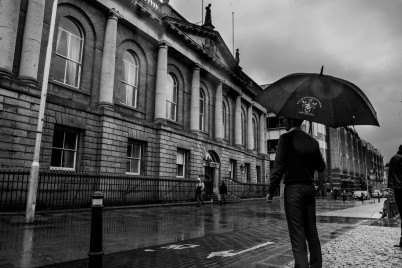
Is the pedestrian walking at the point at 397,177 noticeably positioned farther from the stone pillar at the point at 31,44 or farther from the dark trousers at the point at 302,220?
the stone pillar at the point at 31,44

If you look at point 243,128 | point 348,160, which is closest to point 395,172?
point 243,128

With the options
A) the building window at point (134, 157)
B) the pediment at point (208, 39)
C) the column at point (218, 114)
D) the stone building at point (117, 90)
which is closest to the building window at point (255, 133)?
the stone building at point (117, 90)

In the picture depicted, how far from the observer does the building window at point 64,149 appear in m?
16.0

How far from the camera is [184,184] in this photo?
2355cm

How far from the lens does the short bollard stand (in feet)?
13.8

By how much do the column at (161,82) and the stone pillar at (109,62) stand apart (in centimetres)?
440

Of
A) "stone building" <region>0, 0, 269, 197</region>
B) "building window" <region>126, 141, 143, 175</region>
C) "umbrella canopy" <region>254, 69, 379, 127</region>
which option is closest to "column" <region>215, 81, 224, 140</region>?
"stone building" <region>0, 0, 269, 197</region>

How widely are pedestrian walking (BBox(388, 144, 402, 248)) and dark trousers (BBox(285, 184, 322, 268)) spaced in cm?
375

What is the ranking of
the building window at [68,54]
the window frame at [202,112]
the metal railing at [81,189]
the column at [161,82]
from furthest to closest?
the window frame at [202,112], the column at [161,82], the building window at [68,54], the metal railing at [81,189]

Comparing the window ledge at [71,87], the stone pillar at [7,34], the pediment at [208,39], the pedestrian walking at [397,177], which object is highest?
the pediment at [208,39]

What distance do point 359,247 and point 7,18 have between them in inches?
598

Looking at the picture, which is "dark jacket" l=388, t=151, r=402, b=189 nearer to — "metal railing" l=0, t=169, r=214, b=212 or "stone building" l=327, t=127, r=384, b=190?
"metal railing" l=0, t=169, r=214, b=212

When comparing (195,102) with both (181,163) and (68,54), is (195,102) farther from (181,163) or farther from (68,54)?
(68,54)

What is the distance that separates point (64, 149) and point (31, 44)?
522cm
